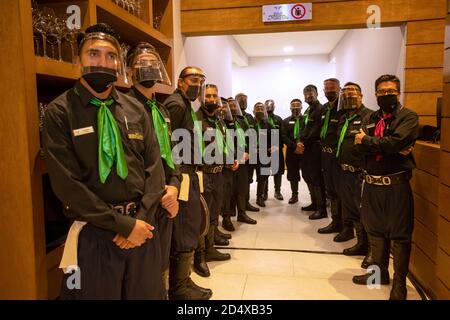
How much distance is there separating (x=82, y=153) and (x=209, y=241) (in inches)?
83.0

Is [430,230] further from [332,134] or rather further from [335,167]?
[332,134]

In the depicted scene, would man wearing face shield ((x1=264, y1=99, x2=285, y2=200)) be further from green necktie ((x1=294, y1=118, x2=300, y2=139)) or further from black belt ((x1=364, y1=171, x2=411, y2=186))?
black belt ((x1=364, y1=171, x2=411, y2=186))

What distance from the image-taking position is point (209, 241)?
3426mm

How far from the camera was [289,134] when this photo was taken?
18.7ft

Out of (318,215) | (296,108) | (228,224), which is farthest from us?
(296,108)

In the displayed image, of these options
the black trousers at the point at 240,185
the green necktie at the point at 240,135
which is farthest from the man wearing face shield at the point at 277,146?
the black trousers at the point at 240,185

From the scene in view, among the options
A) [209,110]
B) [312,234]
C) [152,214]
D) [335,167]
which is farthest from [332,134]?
[152,214]

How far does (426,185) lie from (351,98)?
41.6 inches

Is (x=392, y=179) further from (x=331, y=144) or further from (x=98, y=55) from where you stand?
(x=98, y=55)

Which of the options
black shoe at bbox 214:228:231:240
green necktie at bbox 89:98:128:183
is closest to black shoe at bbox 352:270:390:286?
black shoe at bbox 214:228:231:240

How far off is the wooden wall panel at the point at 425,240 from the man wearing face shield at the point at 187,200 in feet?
5.33

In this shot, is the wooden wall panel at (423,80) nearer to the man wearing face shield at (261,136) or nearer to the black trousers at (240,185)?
the black trousers at (240,185)

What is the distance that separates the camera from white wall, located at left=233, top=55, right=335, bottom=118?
1080 centimetres

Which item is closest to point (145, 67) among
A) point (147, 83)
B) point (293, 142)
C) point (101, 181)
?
point (147, 83)
